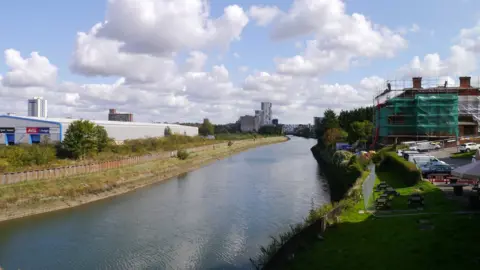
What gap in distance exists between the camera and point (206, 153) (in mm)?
77312

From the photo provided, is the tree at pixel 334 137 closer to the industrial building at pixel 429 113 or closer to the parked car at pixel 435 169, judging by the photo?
the industrial building at pixel 429 113

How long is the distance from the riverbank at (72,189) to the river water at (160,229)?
98 cm

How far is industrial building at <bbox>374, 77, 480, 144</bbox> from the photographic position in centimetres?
5172

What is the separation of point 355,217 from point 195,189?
23.5 m

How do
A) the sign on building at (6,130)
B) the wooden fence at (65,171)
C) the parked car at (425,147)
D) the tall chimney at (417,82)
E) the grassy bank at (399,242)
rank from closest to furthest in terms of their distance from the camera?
the grassy bank at (399,242) → the wooden fence at (65,171) → the parked car at (425,147) → the sign on building at (6,130) → the tall chimney at (417,82)

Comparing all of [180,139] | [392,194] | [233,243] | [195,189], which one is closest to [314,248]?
[233,243]

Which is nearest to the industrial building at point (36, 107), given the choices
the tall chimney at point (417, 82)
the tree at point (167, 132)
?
the tree at point (167, 132)

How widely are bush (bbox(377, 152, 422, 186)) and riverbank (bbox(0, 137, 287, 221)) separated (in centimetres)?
2134

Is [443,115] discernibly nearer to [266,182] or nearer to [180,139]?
[266,182]

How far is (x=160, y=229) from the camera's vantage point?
78.2 ft

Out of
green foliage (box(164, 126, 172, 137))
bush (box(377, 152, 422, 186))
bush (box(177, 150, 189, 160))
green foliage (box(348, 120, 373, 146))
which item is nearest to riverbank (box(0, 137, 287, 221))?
bush (box(177, 150, 189, 160))

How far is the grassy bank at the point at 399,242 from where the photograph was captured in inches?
451

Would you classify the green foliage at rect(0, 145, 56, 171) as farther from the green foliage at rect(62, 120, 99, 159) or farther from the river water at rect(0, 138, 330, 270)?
the river water at rect(0, 138, 330, 270)

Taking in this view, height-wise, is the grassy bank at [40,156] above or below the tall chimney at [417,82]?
below
